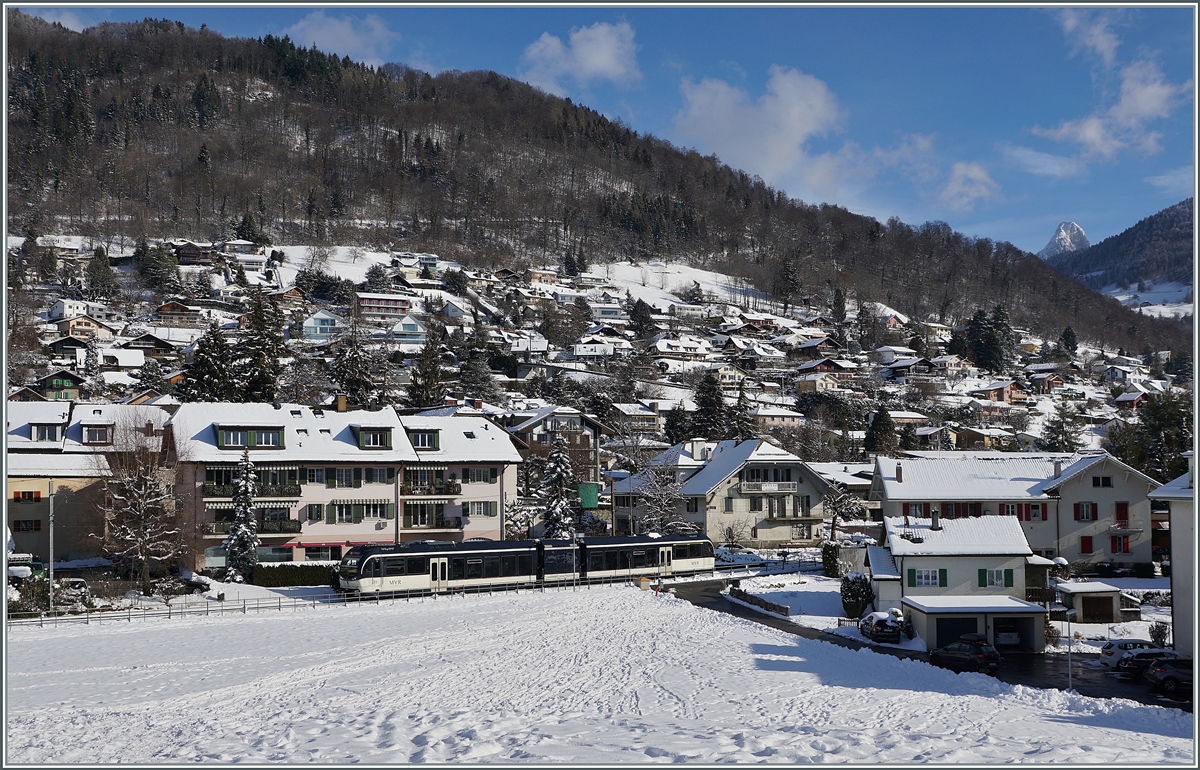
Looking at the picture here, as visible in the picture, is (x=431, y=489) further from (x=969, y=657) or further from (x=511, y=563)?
(x=969, y=657)

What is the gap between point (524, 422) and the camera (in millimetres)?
81562

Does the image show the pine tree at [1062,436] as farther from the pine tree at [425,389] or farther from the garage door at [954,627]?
the pine tree at [425,389]

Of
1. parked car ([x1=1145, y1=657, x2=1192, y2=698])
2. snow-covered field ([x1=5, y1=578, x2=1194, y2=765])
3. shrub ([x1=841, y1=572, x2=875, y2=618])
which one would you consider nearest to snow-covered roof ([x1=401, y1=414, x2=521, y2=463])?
snow-covered field ([x1=5, y1=578, x2=1194, y2=765])

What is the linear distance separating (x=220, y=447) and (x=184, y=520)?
4.66 metres

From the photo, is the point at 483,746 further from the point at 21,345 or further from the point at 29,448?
the point at 21,345

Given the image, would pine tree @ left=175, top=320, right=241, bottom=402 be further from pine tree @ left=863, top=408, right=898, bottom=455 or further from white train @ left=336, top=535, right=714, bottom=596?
pine tree @ left=863, top=408, right=898, bottom=455

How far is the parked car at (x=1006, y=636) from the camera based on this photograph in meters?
32.0

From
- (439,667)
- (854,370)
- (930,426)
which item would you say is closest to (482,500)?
(439,667)

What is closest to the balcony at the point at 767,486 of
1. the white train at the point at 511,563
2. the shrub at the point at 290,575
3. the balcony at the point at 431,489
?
the white train at the point at 511,563

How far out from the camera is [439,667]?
82.4 feet

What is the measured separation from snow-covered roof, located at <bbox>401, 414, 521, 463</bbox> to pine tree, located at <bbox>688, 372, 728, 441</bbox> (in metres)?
35.9

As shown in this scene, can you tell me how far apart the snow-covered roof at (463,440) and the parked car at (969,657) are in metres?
29.8

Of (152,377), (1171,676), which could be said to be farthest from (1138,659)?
(152,377)

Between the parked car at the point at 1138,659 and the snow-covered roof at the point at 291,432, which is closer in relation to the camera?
the parked car at the point at 1138,659
